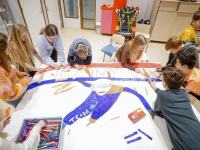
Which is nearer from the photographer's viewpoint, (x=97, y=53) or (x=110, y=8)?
(x=97, y=53)

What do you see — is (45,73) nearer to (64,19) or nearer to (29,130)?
(29,130)

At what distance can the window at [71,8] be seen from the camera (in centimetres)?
462

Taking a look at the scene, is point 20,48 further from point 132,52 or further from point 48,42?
point 132,52

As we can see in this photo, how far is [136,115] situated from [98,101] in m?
0.40

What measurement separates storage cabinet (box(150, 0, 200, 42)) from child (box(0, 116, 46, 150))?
4.14m

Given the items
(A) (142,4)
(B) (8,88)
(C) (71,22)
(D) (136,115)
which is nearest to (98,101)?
(D) (136,115)

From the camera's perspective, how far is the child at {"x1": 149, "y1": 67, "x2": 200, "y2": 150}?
0.89 m

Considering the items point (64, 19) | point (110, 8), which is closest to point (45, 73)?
point (110, 8)

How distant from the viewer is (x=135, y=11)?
3559mm

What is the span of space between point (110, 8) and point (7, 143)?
13.4 feet

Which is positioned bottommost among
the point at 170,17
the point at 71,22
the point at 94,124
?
the point at 94,124

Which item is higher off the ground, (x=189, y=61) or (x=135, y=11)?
(x=135, y=11)

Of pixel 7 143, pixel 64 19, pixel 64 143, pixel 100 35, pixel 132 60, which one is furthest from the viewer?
pixel 64 19

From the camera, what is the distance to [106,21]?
159 inches
